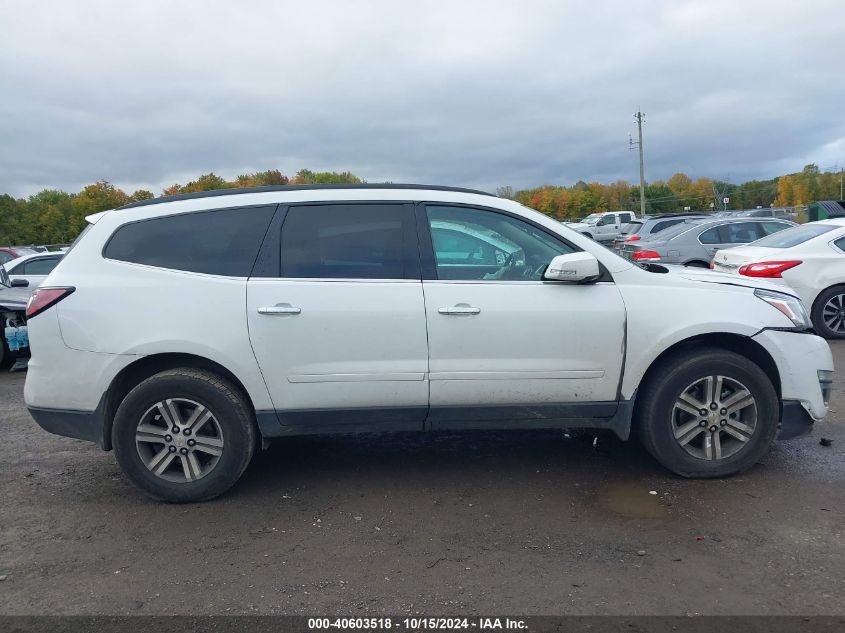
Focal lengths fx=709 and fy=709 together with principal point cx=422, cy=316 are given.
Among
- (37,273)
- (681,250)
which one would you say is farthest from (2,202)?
(681,250)

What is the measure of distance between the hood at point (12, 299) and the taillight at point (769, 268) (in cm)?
910

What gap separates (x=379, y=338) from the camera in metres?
4.21

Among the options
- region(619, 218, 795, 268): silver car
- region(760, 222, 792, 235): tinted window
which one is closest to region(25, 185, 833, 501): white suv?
region(619, 218, 795, 268): silver car

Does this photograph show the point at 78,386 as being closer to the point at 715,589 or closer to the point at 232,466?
the point at 232,466

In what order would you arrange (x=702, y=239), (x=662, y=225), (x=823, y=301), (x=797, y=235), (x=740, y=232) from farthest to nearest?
(x=662, y=225) < (x=740, y=232) < (x=702, y=239) < (x=797, y=235) < (x=823, y=301)

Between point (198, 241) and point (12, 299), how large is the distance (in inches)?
226

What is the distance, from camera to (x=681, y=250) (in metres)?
13.2

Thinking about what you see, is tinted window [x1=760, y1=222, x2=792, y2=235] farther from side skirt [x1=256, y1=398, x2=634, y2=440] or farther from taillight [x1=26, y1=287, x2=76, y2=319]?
taillight [x1=26, y1=287, x2=76, y2=319]

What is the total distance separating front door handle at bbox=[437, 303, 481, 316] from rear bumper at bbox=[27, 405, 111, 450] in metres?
2.15

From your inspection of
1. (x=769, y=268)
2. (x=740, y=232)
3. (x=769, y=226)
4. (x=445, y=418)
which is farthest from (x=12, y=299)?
(x=769, y=226)

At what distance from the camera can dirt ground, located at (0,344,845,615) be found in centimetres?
323

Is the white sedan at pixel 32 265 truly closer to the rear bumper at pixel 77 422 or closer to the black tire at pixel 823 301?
the rear bumper at pixel 77 422

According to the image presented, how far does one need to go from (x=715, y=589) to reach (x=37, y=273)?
1052 centimetres

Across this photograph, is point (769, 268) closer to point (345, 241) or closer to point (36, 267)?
point (345, 241)
